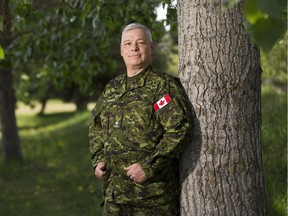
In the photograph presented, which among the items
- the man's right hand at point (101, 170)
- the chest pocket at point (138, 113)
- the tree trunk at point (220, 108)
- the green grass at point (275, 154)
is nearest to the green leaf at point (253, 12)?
the tree trunk at point (220, 108)

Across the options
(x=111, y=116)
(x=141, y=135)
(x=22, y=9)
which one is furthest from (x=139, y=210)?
(x=22, y=9)

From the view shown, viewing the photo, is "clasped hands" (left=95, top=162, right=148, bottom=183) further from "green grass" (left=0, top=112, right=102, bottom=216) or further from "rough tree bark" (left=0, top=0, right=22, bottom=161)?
"rough tree bark" (left=0, top=0, right=22, bottom=161)

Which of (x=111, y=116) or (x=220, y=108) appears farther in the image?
(x=111, y=116)

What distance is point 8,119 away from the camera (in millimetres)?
10633

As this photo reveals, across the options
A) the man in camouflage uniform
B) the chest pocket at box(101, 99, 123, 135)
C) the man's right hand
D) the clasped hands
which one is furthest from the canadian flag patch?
the man's right hand

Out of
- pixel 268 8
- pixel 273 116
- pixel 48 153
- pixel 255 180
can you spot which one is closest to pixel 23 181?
pixel 48 153

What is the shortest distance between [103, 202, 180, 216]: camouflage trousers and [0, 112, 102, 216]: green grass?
277cm

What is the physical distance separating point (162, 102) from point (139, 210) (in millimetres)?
803

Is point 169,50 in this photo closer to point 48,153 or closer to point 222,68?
point 48,153

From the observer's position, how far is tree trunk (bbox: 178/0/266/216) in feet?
10.0

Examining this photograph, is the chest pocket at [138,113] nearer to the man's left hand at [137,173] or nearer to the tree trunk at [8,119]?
the man's left hand at [137,173]

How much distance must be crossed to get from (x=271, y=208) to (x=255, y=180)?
75.3 inches

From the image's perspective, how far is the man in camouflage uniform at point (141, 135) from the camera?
10.2 ft

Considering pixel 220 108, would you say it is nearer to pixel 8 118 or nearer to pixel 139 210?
pixel 139 210
